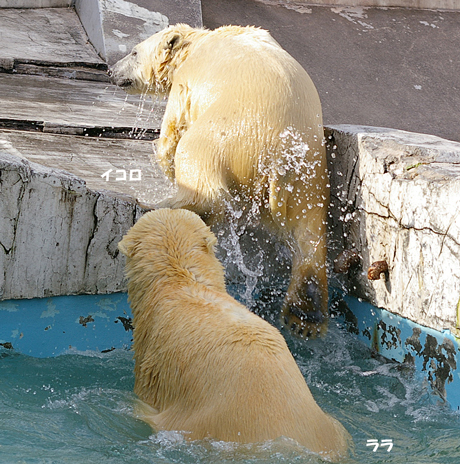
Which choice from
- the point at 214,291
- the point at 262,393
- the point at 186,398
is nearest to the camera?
the point at 262,393

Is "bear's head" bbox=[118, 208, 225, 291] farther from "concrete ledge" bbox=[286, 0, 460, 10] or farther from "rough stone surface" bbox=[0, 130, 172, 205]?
"concrete ledge" bbox=[286, 0, 460, 10]

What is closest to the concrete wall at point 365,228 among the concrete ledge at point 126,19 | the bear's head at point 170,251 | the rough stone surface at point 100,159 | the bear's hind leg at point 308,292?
the bear's hind leg at point 308,292

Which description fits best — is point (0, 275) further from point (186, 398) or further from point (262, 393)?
point (262, 393)

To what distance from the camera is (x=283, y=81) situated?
3857mm

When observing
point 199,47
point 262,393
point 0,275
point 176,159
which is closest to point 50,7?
point 199,47

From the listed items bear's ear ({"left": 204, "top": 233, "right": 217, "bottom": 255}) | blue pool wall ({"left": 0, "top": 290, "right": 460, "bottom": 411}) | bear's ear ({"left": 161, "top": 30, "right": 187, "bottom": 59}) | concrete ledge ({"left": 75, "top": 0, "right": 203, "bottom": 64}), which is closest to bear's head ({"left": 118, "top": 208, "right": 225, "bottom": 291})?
bear's ear ({"left": 204, "top": 233, "right": 217, "bottom": 255})

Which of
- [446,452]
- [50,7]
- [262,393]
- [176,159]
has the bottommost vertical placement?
[446,452]

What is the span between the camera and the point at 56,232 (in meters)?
3.50

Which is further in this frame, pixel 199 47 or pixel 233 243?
pixel 199 47

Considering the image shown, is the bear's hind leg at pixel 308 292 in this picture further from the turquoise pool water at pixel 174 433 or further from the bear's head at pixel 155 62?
the bear's head at pixel 155 62

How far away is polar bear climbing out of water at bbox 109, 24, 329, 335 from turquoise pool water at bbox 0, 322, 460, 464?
0.41 m

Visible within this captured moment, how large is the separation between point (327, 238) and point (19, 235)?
1833 mm

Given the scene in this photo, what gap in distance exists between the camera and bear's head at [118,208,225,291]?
3.01m

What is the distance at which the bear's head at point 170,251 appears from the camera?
9.86ft
